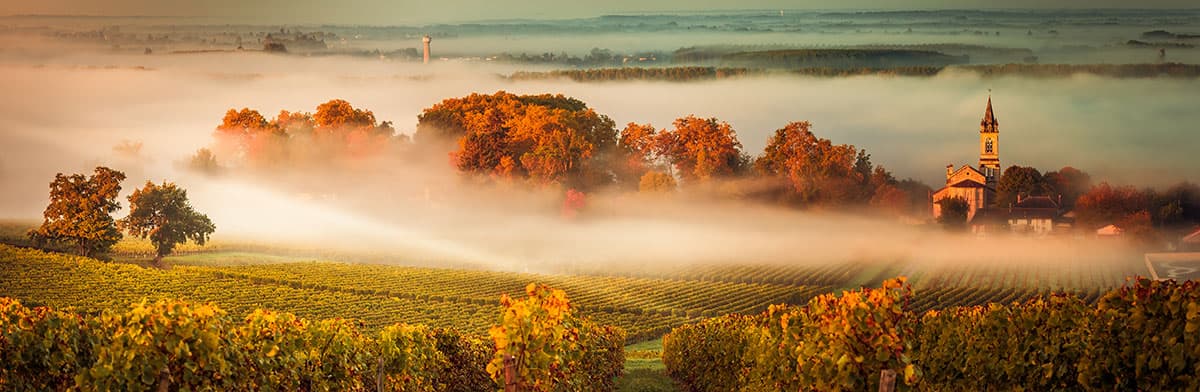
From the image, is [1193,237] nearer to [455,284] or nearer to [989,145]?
[989,145]

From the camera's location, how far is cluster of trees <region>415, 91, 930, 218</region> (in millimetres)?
33156

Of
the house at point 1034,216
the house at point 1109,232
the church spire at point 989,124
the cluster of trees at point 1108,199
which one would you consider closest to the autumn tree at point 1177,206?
the cluster of trees at point 1108,199

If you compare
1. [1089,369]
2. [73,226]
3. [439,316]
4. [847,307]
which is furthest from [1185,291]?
[73,226]

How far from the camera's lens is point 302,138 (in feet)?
117

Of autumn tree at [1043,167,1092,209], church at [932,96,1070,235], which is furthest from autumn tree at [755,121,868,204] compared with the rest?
autumn tree at [1043,167,1092,209]

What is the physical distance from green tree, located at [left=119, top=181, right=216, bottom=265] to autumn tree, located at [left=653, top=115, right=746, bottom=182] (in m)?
11.1

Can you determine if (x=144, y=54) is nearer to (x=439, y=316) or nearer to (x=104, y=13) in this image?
(x=104, y=13)

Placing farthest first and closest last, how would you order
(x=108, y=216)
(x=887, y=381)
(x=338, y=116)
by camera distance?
1. (x=338, y=116)
2. (x=108, y=216)
3. (x=887, y=381)

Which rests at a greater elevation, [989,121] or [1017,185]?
[989,121]

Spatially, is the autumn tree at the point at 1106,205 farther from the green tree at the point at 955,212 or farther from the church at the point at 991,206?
the green tree at the point at 955,212

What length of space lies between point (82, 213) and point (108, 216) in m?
0.55

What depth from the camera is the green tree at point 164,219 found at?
31.9 meters

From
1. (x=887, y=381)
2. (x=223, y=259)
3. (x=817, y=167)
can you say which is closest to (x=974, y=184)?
(x=817, y=167)

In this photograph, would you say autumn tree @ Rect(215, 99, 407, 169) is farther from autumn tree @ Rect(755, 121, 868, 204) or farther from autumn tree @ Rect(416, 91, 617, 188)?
autumn tree @ Rect(755, 121, 868, 204)
